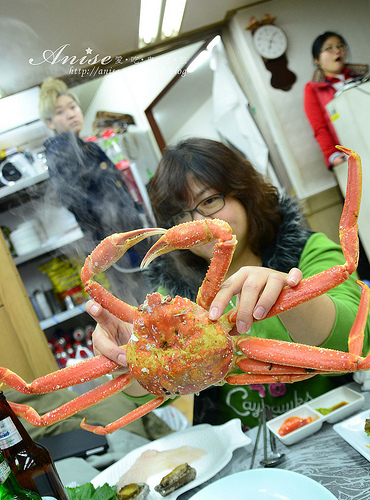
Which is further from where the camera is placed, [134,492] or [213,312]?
[134,492]

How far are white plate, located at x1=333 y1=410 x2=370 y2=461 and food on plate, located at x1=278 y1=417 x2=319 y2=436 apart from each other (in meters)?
0.06

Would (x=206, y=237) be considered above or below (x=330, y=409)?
above

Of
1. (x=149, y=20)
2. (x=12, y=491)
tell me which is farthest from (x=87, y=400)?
(x=149, y=20)

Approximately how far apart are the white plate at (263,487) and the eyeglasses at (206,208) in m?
0.39

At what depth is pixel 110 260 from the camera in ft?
1.36

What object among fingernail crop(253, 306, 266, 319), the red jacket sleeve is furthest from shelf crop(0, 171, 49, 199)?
the red jacket sleeve

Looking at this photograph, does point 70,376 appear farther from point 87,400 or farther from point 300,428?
point 300,428

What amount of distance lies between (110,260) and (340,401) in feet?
1.94

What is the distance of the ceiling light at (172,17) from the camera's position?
647 millimetres

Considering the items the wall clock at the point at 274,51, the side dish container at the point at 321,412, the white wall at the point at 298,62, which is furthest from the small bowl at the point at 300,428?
the wall clock at the point at 274,51

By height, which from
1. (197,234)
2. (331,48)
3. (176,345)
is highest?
(331,48)

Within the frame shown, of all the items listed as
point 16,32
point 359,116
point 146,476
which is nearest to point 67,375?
point 146,476

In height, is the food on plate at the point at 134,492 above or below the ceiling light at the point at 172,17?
below

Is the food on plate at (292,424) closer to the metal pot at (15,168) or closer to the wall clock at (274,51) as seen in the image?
the metal pot at (15,168)
